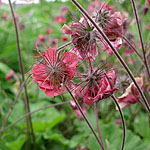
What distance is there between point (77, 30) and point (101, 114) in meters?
1.07

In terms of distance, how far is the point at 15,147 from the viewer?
4.50ft

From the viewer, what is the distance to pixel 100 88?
25.4 inches

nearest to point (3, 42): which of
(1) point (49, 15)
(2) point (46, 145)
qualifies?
(1) point (49, 15)

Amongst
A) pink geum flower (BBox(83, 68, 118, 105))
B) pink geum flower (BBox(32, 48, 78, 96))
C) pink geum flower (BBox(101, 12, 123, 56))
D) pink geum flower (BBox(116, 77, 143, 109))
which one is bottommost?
pink geum flower (BBox(116, 77, 143, 109))

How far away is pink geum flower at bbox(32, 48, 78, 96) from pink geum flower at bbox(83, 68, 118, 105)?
0.07 metres

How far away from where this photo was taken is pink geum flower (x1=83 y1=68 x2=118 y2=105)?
65cm

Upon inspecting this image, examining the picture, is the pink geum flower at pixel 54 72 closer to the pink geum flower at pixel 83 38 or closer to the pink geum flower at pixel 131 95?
the pink geum flower at pixel 83 38

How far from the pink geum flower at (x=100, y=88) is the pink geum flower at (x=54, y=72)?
7 centimetres

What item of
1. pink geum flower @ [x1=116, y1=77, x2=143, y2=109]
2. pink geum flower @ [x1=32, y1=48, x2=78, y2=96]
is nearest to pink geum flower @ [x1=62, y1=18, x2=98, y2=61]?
pink geum flower @ [x1=32, y1=48, x2=78, y2=96]

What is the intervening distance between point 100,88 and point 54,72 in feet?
0.50

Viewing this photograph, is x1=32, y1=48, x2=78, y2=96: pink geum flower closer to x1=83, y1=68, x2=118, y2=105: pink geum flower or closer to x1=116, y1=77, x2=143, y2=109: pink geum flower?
x1=83, y1=68, x2=118, y2=105: pink geum flower

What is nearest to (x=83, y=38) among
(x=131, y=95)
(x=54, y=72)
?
(x=54, y=72)

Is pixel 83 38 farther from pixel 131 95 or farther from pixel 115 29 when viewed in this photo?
pixel 131 95

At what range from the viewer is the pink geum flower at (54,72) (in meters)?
0.66
